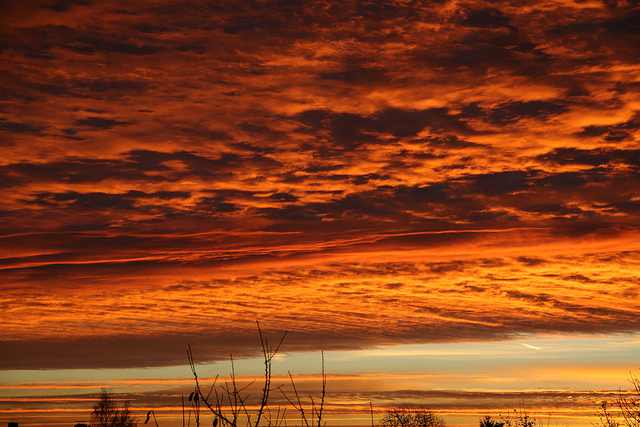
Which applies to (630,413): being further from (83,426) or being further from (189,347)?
(189,347)

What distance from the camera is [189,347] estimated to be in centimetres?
771

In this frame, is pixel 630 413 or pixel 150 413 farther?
pixel 630 413

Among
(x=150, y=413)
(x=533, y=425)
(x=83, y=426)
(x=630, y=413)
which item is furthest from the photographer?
(x=533, y=425)

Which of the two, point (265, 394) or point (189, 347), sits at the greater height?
point (189, 347)

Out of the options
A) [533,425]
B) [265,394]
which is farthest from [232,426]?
[533,425]

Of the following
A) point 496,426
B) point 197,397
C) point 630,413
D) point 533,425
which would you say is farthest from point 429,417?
point 197,397

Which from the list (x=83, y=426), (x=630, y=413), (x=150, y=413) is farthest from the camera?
(x=630, y=413)

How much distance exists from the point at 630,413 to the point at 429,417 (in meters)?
43.0

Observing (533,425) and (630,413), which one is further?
(533,425)

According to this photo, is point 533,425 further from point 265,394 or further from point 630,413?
point 265,394

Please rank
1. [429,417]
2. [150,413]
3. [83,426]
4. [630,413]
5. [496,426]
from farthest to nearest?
[429,417], [630,413], [496,426], [83,426], [150,413]

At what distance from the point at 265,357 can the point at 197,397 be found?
95 centimetres

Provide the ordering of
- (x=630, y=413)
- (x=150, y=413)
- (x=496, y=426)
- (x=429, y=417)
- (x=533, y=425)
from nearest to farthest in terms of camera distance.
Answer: (x=150, y=413) < (x=496, y=426) < (x=630, y=413) < (x=533, y=425) < (x=429, y=417)

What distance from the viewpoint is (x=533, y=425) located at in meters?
41.3
